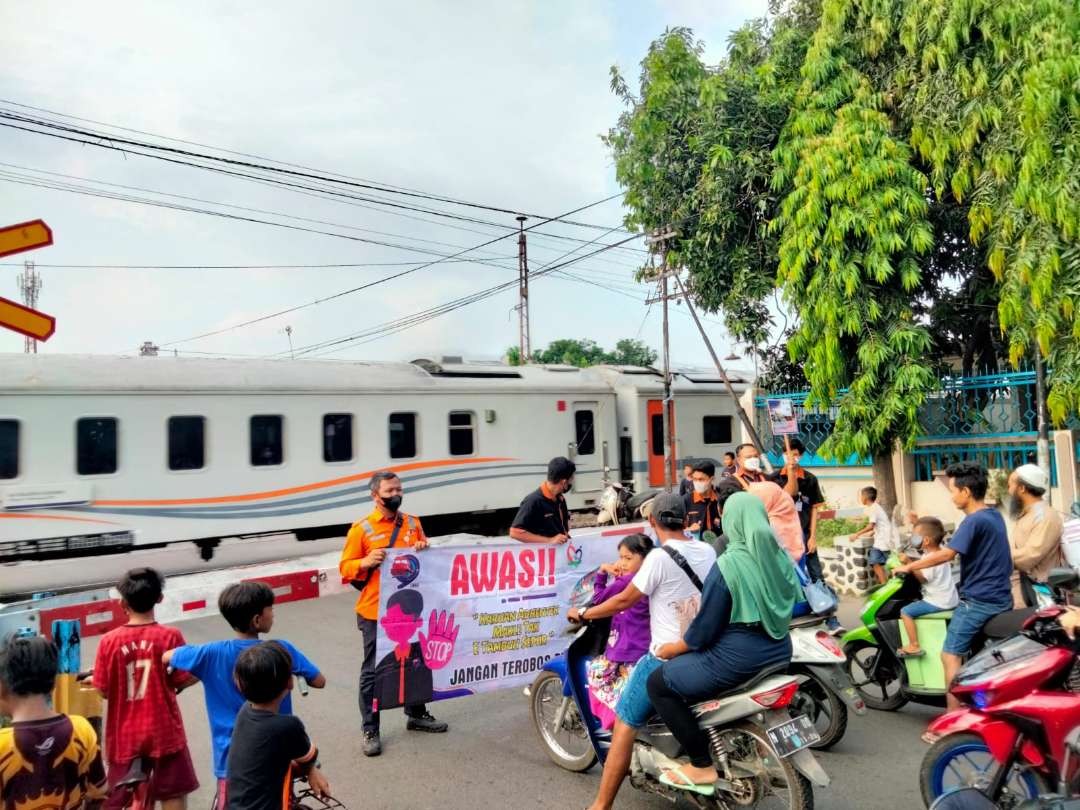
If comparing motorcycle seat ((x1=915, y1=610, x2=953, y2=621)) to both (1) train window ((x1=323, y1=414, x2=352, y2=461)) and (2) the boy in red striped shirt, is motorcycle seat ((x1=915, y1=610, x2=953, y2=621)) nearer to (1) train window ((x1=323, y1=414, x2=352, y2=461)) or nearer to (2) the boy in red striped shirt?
(2) the boy in red striped shirt

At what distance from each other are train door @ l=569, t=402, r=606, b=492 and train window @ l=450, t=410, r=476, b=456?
2335mm

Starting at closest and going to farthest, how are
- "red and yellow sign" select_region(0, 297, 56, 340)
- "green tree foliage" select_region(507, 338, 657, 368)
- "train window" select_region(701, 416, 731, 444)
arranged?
"red and yellow sign" select_region(0, 297, 56, 340) < "train window" select_region(701, 416, 731, 444) < "green tree foliage" select_region(507, 338, 657, 368)

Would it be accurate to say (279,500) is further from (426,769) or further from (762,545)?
(762,545)

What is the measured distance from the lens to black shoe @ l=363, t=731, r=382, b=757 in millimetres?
4977

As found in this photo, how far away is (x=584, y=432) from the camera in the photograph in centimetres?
1659

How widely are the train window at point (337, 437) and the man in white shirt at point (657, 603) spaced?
982 centimetres

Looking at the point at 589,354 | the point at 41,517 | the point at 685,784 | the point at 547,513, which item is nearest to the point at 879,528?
the point at 547,513

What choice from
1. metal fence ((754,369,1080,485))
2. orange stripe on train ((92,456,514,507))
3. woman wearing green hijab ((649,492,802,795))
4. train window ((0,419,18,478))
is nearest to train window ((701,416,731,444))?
orange stripe on train ((92,456,514,507))

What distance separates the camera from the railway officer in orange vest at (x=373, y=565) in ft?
16.5

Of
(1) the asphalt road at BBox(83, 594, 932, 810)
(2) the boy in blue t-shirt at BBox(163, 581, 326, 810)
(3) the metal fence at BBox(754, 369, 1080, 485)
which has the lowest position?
(1) the asphalt road at BBox(83, 594, 932, 810)

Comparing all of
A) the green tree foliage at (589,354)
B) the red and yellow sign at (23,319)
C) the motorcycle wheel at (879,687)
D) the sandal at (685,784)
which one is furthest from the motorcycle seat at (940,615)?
the green tree foliage at (589,354)

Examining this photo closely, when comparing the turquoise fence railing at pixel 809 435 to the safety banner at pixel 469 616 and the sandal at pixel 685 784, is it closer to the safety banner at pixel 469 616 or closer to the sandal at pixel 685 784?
the safety banner at pixel 469 616

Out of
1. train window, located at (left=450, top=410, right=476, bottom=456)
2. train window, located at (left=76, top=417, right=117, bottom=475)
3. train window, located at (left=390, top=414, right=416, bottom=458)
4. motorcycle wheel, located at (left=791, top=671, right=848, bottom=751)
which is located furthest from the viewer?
train window, located at (left=450, top=410, right=476, bottom=456)

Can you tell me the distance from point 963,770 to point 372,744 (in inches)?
128
